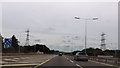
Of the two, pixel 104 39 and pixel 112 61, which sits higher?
pixel 104 39

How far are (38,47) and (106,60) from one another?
160 m

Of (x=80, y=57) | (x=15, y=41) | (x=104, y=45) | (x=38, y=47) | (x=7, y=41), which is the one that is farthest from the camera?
(x=38, y=47)

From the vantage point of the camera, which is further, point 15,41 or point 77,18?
point 15,41

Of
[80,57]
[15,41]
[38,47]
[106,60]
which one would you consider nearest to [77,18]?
[80,57]

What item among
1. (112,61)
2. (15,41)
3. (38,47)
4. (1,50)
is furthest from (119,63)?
(38,47)

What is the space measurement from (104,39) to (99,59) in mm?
33117

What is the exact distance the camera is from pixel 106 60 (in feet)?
103

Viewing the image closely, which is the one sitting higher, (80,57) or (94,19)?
(94,19)

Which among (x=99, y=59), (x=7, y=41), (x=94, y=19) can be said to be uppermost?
(x=94, y=19)

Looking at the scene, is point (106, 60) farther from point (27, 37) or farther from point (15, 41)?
point (15, 41)

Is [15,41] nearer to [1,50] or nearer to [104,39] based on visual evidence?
[1,50]

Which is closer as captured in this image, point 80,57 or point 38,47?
point 80,57

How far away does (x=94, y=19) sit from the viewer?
43.5 meters

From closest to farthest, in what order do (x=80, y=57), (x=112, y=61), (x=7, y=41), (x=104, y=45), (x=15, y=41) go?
(x=7, y=41)
(x=112, y=61)
(x=80, y=57)
(x=104, y=45)
(x=15, y=41)
